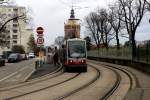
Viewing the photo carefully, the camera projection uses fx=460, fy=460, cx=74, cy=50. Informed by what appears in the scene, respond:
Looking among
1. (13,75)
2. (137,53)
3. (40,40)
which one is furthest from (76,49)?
(137,53)

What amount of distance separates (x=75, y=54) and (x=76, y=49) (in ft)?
1.62

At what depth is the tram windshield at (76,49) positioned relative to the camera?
135 feet

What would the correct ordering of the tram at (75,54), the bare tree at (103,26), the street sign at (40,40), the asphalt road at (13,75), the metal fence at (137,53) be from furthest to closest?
the bare tree at (103,26) < the street sign at (40,40) < the tram at (75,54) < the metal fence at (137,53) < the asphalt road at (13,75)

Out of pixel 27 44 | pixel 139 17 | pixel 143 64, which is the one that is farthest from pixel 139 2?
pixel 27 44

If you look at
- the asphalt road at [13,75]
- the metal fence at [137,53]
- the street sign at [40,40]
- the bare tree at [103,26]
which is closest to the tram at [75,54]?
the street sign at [40,40]

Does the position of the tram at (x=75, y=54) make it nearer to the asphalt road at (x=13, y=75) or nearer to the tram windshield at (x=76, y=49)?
the tram windshield at (x=76, y=49)

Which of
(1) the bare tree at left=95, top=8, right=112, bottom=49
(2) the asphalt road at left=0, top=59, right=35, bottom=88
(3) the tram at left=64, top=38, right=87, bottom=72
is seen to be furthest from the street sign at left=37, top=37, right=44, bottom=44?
(1) the bare tree at left=95, top=8, right=112, bottom=49

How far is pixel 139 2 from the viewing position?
72000 millimetres

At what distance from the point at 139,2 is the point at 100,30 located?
50.9 m

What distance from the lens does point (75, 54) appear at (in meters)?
41.1

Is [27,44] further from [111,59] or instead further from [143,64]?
[143,64]

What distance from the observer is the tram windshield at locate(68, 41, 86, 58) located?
1614 inches

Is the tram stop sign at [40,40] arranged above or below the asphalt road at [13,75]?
above

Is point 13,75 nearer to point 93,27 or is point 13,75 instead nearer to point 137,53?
point 137,53
